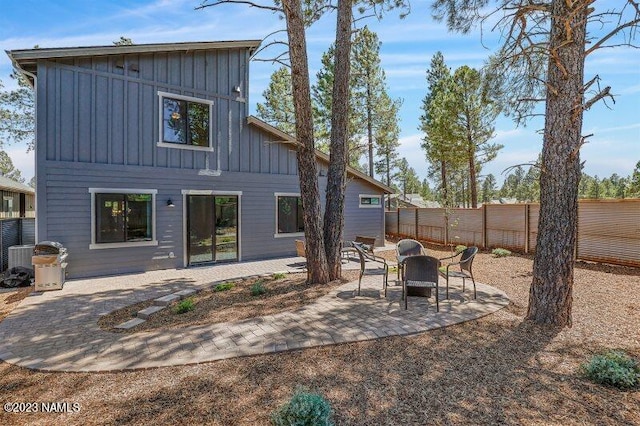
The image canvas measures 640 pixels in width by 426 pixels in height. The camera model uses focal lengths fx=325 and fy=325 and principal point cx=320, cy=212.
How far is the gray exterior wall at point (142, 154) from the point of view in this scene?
7.70 metres

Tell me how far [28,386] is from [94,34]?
1153 centimetres

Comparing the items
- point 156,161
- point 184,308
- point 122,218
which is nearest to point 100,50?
point 156,161

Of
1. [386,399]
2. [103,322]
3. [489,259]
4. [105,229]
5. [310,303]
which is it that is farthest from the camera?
[489,259]

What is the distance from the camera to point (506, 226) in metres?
11.9

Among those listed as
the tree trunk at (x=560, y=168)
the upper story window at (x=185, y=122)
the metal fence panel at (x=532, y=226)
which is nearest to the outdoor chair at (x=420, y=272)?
the tree trunk at (x=560, y=168)

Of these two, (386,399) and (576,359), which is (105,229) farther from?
(576,359)

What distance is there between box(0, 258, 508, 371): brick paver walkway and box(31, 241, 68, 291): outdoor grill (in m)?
0.45

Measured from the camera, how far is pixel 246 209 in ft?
34.8

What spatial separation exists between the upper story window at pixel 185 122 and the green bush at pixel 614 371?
970 centimetres

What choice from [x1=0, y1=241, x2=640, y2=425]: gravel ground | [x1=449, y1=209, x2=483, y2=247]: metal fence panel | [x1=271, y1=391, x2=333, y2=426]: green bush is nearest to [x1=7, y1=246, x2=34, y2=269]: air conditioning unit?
[x1=0, y1=241, x2=640, y2=425]: gravel ground

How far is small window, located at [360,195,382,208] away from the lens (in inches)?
549

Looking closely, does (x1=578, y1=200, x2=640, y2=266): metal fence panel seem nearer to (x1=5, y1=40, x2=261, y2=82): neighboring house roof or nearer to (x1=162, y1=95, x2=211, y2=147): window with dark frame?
(x1=162, y1=95, x2=211, y2=147): window with dark frame

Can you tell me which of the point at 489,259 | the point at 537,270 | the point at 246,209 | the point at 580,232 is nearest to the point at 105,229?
the point at 246,209

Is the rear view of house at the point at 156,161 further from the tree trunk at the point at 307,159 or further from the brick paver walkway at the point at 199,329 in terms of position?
the brick paver walkway at the point at 199,329
